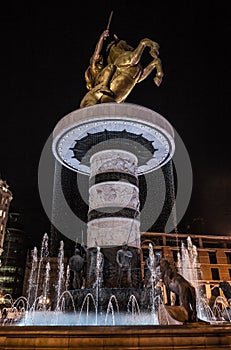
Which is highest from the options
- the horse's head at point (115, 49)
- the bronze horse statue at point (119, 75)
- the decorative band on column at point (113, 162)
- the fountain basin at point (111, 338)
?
the horse's head at point (115, 49)

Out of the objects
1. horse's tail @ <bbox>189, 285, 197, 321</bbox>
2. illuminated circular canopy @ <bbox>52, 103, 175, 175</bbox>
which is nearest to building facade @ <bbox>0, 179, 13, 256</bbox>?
illuminated circular canopy @ <bbox>52, 103, 175, 175</bbox>

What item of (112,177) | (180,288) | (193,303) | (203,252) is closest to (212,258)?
(203,252)

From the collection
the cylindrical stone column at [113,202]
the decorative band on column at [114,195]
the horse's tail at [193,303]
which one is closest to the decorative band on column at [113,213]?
the cylindrical stone column at [113,202]

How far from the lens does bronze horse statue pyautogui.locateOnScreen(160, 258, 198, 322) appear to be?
6.86 meters

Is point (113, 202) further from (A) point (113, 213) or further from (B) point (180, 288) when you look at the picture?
(B) point (180, 288)

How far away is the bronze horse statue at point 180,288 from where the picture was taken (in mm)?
6855

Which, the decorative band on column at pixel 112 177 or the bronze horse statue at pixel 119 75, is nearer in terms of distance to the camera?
the decorative band on column at pixel 112 177

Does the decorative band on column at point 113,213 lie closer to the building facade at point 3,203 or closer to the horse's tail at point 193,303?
the horse's tail at point 193,303

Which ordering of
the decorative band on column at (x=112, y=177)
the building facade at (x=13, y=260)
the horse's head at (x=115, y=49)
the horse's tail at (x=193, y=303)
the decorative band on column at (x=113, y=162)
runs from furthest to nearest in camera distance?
the building facade at (x=13, y=260), the horse's head at (x=115, y=49), the decorative band on column at (x=113, y=162), the decorative band on column at (x=112, y=177), the horse's tail at (x=193, y=303)

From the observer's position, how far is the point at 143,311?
34.4 feet

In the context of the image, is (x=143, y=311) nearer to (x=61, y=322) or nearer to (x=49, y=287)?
(x=61, y=322)

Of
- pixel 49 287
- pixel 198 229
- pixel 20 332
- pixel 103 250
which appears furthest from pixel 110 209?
pixel 198 229

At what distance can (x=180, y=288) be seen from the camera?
730 cm

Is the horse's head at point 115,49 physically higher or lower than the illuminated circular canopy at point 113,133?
higher
